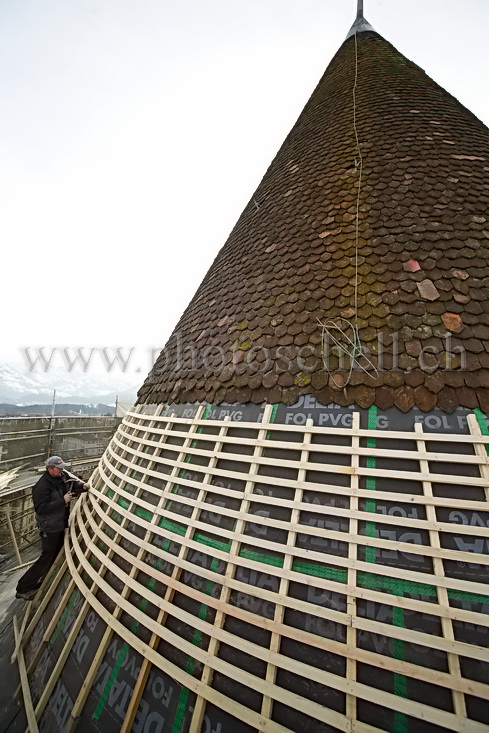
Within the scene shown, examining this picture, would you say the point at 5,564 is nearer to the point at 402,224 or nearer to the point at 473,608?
the point at 473,608

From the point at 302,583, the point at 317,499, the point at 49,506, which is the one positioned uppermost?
the point at 317,499

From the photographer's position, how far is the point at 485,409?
229 centimetres

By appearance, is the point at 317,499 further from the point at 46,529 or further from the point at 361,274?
the point at 46,529

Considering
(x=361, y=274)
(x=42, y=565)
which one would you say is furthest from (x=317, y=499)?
(x=42, y=565)

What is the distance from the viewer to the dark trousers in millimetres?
4078

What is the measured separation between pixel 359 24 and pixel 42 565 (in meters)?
13.3

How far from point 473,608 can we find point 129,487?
3217mm

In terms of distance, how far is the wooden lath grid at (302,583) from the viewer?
1725mm

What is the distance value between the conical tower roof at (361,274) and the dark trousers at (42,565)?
7.51 feet

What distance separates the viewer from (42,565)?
410 centimetres

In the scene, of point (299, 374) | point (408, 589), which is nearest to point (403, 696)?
point (408, 589)

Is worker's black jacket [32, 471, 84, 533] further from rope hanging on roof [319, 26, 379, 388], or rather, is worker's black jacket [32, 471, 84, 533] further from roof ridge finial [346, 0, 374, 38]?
roof ridge finial [346, 0, 374, 38]

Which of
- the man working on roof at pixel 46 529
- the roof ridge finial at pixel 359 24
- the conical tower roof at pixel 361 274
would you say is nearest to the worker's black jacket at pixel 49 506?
the man working on roof at pixel 46 529

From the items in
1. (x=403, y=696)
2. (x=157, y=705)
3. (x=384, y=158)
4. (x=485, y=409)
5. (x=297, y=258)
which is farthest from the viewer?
(x=384, y=158)
